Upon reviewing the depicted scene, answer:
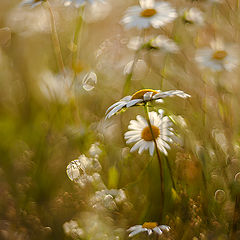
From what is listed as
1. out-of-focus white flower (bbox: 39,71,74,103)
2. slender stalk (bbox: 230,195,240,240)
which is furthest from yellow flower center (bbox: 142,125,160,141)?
out-of-focus white flower (bbox: 39,71,74,103)

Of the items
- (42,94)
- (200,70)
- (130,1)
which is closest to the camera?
(200,70)

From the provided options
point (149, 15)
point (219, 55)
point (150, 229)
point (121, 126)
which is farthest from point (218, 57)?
point (150, 229)

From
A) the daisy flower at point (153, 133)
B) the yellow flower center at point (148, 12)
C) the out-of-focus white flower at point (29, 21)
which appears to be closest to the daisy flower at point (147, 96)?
the daisy flower at point (153, 133)

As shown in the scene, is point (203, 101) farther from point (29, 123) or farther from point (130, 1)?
point (130, 1)

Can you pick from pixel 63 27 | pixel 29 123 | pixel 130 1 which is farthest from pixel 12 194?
pixel 130 1

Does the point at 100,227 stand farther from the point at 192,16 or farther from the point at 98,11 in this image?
the point at 98,11

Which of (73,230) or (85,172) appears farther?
(85,172)

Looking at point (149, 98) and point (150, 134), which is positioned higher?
point (149, 98)
